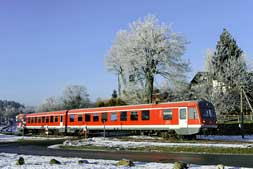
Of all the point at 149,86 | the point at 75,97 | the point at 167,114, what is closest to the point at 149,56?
the point at 149,86

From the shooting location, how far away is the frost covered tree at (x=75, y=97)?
357ft

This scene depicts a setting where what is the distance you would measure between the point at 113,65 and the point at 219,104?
16.0 meters

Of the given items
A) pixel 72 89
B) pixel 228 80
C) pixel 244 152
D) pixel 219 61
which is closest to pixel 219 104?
pixel 228 80

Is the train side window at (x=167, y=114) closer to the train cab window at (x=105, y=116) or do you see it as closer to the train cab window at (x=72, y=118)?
the train cab window at (x=105, y=116)

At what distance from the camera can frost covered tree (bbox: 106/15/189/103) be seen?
4725 cm

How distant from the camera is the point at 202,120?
1152 inches

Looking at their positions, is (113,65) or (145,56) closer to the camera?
(145,56)

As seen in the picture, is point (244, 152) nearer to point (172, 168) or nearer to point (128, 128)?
point (172, 168)

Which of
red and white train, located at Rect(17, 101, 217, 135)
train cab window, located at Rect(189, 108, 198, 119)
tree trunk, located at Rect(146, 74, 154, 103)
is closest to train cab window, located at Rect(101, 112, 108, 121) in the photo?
red and white train, located at Rect(17, 101, 217, 135)

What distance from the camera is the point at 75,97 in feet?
366

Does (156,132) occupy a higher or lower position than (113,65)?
lower

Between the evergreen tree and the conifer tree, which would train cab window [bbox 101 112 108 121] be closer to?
the conifer tree

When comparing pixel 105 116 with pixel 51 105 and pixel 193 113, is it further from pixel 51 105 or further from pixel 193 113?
pixel 51 105

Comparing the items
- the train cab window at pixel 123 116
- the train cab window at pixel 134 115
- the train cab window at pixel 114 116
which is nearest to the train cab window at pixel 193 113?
the train cab window at pixel 134 115
